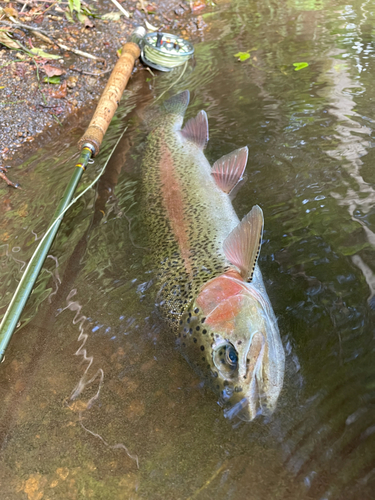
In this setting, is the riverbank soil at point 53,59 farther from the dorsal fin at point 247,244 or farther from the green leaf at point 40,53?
the dorsal fin at point 247,244

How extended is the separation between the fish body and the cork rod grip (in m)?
0.60

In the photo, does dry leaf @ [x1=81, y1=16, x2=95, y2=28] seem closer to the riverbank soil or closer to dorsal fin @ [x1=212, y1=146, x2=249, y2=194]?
the riverbank soil

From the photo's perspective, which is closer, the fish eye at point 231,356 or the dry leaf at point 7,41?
the fish eye at point 231,356

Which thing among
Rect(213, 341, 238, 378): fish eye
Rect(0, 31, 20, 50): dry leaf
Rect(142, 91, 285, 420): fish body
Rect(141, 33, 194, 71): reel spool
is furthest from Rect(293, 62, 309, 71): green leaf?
Rect(213, 341, 238, 378): fish eye

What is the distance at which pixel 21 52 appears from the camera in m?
5.93

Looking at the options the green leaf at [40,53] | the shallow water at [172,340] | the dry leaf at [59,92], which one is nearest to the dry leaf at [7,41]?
the green leaf at [40,53]

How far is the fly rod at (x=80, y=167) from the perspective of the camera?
234cm

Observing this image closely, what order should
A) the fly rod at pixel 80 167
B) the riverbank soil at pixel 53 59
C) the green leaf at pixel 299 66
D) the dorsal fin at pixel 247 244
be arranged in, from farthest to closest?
the green leaf at pixel 299 66, the riverbank soil at pixel 53 59, the dorsal fin at pixel 247 244, the fly rod at pixel 80 167

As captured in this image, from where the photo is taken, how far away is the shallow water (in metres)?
1.96

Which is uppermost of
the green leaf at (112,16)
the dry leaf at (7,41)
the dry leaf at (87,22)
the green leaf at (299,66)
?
the dry leaf at (7,41)

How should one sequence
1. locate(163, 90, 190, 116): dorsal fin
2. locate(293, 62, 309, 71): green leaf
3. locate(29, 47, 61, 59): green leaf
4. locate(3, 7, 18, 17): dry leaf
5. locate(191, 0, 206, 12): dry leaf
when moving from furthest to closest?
locate(191, 0, 206, 12): dry leaf
locate(3, 7, 18, 17): dry leaf
locate(29, 47, 61, 59): green leaf
locate(293, 62, 309, 71): green leaf
locate(163, 90, 190, 116): dorsal fin

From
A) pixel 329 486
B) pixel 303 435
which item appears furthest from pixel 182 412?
pixel 329 486

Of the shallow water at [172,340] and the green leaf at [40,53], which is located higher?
the green leaf at [40,53]

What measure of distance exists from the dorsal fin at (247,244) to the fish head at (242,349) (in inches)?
6.1
